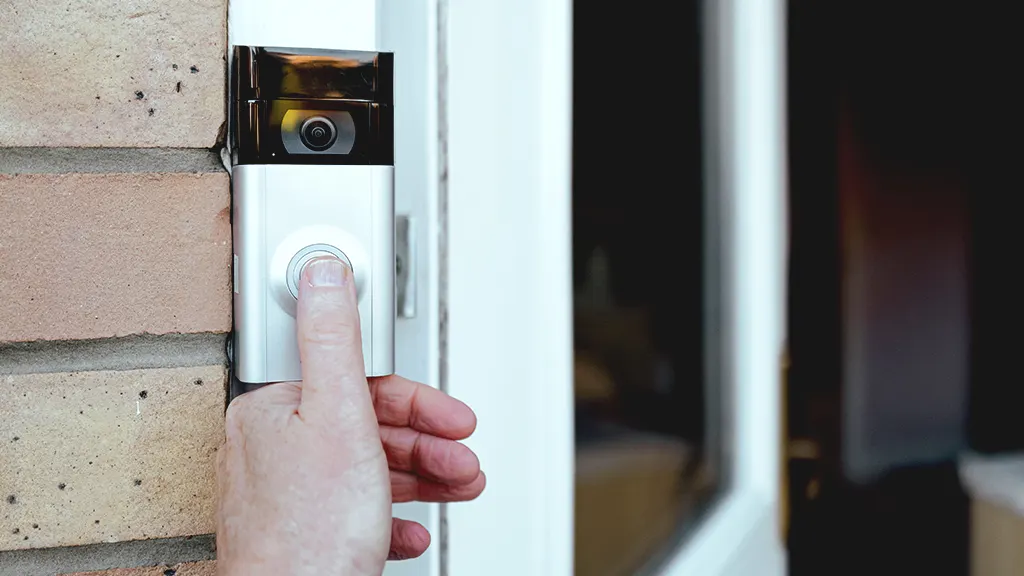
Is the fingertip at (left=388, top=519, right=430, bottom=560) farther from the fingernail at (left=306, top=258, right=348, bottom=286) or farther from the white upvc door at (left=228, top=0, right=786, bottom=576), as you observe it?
the fingernail at (left=306, top=258, right=348, bottom=286)

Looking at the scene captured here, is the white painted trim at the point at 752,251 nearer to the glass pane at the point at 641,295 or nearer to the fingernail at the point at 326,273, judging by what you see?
the glass pane at the point at 641,295

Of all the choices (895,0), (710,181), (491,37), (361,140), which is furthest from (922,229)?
(361,140)

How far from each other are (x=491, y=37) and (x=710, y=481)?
0.99 metres

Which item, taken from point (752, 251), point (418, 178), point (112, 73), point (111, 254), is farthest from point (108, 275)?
point (752, 251)

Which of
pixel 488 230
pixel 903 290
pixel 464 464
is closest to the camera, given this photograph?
pixel 464 464

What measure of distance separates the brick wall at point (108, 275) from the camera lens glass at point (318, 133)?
0.07m

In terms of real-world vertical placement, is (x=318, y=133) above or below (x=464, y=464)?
above

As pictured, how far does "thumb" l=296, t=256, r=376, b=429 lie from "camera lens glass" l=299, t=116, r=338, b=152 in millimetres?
81

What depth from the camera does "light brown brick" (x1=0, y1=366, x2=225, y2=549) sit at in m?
0.47

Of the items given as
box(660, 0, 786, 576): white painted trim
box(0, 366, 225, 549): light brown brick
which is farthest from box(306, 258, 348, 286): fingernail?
box(660, 0, 786, 576): white painted trim

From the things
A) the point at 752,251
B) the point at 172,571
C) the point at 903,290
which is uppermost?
the point at 752,251

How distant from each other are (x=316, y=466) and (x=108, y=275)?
0.18 m

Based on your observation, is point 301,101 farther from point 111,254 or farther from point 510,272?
point 510,272

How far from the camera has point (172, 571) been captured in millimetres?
500
